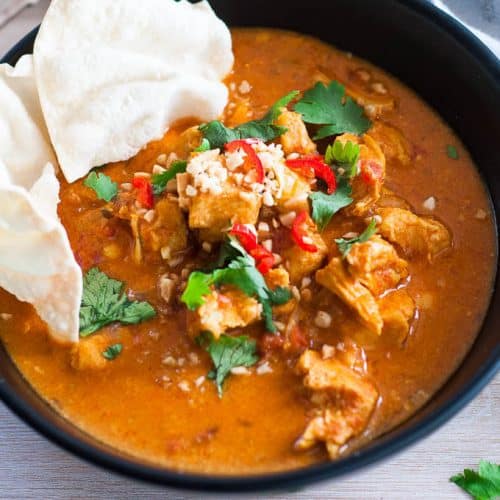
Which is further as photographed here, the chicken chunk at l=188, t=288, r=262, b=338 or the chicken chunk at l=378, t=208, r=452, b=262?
the chicken chunk at l=378, t=208, r=452, b=262

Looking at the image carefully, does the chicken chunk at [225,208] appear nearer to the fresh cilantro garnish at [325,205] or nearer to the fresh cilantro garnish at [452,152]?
the fresh cilantro garnish at [325,205]

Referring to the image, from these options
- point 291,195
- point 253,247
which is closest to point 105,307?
point 253,247

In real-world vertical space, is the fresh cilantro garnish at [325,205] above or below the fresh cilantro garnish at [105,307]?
above

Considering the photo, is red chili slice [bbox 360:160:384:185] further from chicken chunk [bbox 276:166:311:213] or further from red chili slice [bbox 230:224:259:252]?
red chili slice [bbox 230:224:259:252]

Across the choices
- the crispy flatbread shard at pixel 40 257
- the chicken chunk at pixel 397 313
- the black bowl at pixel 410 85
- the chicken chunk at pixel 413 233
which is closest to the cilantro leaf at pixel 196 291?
the crispy flatbread shard at pixel 40 257

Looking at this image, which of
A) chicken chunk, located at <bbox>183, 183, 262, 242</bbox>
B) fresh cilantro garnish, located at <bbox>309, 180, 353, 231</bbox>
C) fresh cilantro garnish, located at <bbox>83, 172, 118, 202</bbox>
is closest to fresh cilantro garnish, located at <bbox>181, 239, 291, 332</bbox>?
chicken chunk, located at <bbox>183, 183, 262, 242</bbox>
